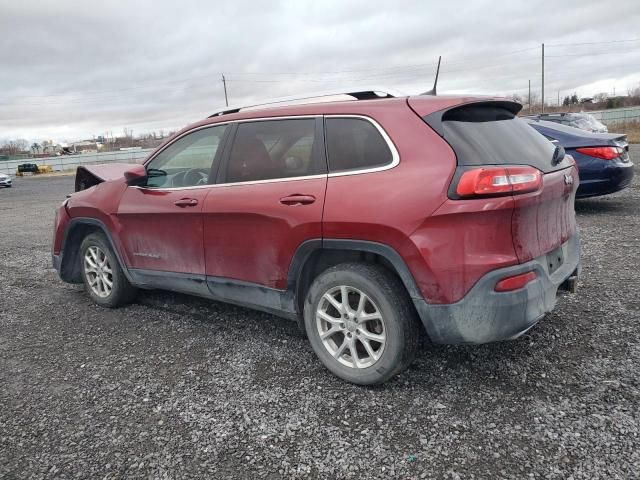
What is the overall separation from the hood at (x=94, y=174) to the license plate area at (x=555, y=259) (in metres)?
3.94

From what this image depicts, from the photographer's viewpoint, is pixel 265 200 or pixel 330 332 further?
pixel 265 200

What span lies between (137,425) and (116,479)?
431 millimetres

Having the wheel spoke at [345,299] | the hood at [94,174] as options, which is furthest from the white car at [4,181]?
the wheel spoke at [345,299]

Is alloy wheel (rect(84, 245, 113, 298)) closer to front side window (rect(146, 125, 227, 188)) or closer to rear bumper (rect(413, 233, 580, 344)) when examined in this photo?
front side window (rect(146, 125, 227, 188))

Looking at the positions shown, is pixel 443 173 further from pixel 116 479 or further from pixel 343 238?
pixel 116 479

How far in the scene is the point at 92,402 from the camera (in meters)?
3.04

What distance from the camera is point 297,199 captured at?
3066 mm

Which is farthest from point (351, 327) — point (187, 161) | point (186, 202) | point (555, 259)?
point (187, 161)

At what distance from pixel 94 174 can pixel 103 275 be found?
1068mm

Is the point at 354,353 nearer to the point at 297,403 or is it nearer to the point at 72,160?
the point at 297,403

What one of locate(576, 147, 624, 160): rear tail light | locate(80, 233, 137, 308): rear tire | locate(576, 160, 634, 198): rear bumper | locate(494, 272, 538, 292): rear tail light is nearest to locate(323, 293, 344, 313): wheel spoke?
locate(494, 272, 538, 292): rear tail light

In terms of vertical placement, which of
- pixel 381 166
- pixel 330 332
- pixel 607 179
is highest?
pixel 381 166

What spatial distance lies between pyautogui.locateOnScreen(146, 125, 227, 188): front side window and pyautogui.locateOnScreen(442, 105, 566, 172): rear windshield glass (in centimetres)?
176

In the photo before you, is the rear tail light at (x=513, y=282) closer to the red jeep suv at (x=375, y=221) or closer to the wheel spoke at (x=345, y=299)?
the red jeep suv at (x=375, y=221)
